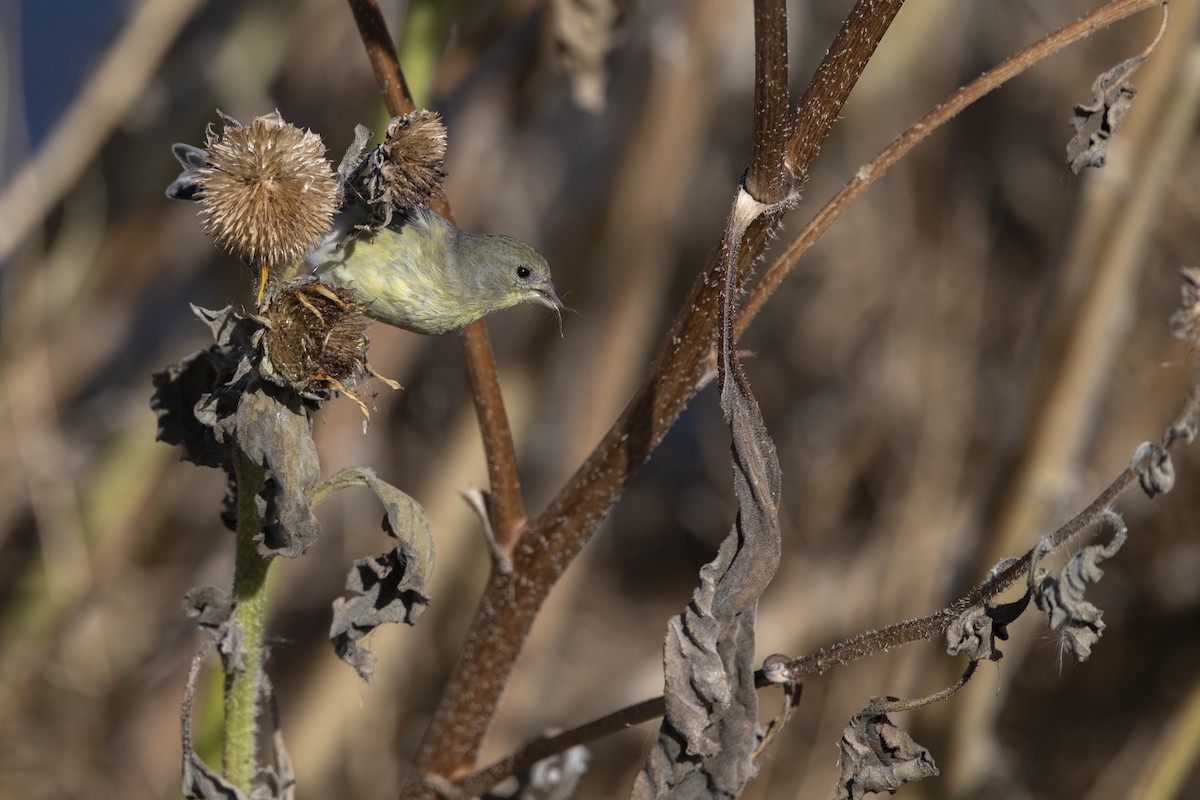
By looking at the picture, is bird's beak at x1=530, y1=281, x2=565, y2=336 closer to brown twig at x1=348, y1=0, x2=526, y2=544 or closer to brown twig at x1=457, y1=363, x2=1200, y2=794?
brown twig at x1=348, y1=0, x2=526, y2=544

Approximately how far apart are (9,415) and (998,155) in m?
2.40

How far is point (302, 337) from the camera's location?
32.2 inches

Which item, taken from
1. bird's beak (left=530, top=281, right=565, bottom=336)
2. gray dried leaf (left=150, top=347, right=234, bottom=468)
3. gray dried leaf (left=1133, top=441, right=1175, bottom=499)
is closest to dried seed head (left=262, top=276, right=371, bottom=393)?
gray dried leaf (left=150, top=347, right=234, bottom=468)

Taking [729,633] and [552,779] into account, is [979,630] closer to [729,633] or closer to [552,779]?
[729,633]

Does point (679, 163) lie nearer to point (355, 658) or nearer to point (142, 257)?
point (142, 257)

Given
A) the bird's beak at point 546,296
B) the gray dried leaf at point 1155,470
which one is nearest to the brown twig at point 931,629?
the gray dried leaf at point 1155,470

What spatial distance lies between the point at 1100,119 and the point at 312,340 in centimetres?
62

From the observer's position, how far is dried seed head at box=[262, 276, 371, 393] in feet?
2.67

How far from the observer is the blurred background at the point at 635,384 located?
6.42ft

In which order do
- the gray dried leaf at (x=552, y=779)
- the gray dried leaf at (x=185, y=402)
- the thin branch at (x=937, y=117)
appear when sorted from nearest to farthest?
the thin branch at (x=937, y=117)
the gray dried leaf at (x=185, y=402)
the gray dried leaf at (x=552, y=779)

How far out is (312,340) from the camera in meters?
0.82

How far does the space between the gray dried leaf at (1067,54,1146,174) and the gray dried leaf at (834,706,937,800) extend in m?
0.45

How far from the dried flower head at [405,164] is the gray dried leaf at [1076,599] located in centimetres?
54

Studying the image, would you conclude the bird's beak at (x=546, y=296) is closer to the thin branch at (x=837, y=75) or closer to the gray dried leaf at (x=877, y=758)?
the thin branch at (x=837, y=75)
